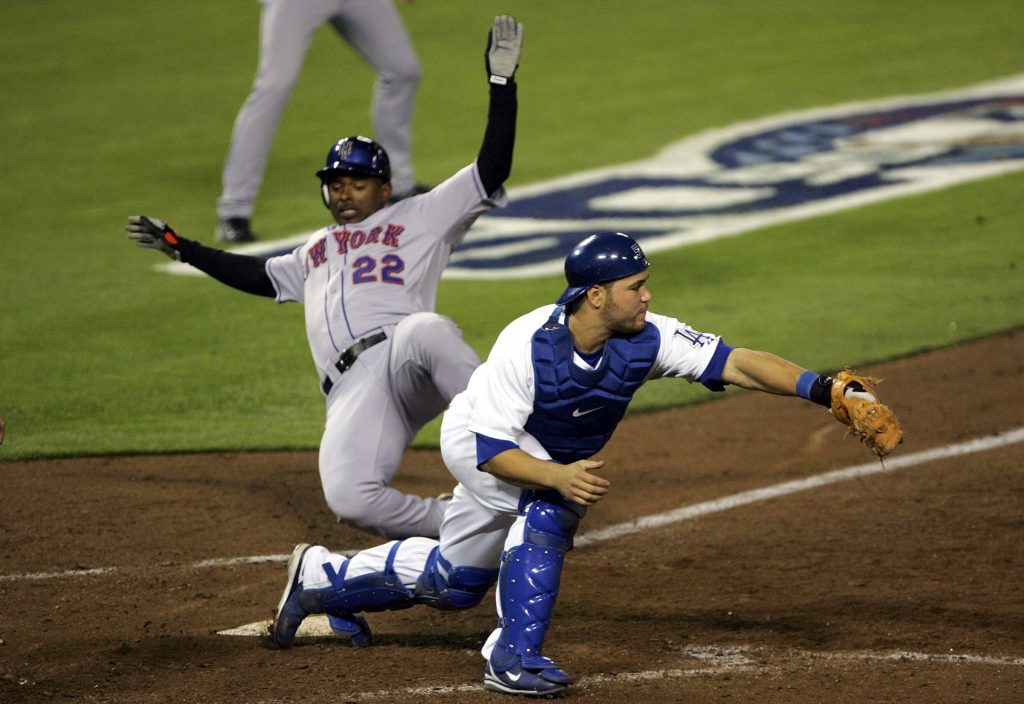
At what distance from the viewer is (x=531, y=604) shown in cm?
427

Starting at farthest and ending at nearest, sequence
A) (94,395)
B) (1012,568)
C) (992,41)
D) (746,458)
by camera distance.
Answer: (992,41) < (94,395) < (746,458) < (1012,568)

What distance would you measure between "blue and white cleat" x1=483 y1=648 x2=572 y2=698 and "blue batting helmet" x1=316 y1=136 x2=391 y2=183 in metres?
2.21

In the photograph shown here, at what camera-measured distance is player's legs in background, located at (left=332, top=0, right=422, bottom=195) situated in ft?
33.6

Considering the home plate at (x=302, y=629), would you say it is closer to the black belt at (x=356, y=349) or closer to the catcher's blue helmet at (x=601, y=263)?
the black belt at (x=356, y=349)

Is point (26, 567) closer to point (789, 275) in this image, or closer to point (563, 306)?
point (563, 306)

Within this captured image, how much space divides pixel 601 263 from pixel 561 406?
44 centimetres

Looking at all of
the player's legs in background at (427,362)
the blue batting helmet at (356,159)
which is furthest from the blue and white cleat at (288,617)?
the blue batting helmet at (356,159)

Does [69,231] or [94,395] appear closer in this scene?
[94,395]

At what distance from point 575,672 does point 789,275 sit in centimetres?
551

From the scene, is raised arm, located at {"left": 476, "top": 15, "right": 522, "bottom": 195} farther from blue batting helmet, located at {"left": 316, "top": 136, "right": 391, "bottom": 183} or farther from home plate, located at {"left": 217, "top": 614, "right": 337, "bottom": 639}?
home plate, located at {"left": 217, "top": 614, "right": 337, "bottom": 639}

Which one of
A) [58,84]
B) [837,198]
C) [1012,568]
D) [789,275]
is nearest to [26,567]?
[1012,568]

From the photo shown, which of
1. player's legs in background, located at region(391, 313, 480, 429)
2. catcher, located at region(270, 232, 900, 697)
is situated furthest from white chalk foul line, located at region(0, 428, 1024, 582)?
catcher, located at region(270, 232, 900, 697)

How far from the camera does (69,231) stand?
1100 cm

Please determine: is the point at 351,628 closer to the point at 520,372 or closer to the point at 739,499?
the point at 520,372
